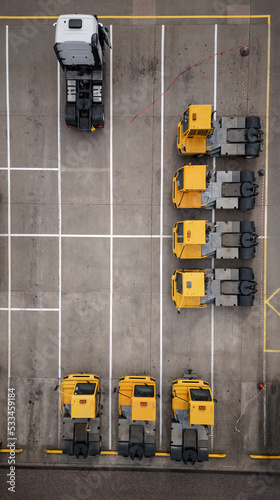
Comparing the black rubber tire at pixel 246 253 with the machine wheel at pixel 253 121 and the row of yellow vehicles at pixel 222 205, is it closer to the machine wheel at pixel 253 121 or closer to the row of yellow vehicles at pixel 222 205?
the row of yellow vehicles at pixel 222 205

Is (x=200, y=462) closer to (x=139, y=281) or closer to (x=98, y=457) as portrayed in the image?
(x=98, y=457)

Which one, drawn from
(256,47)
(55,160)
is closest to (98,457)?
(55,160)

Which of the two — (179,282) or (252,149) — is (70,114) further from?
(179,282)

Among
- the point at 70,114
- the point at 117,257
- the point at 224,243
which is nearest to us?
the point at 70,114

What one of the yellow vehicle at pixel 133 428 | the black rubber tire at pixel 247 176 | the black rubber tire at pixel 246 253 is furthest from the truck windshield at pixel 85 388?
the black rubber tire at pixel 247 176

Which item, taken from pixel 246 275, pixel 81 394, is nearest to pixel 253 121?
pixel 246 275

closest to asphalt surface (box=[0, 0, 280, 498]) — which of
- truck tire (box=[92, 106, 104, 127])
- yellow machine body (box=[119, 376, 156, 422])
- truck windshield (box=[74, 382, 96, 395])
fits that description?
truck tire (box=[92, 106, 104, 127])
